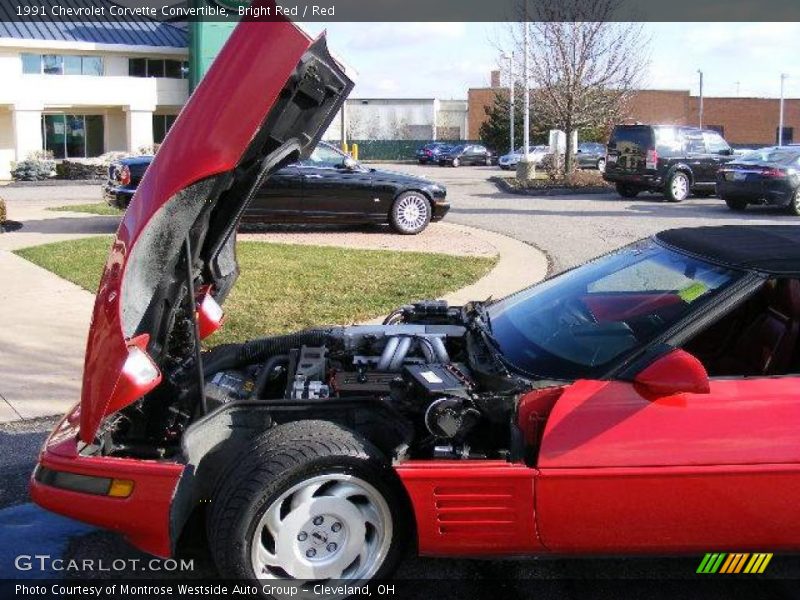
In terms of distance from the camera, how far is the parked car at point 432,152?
52812 millimetres

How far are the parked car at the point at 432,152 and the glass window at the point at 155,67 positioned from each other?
15745 millimetres

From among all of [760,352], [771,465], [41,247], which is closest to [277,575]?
[771,465]

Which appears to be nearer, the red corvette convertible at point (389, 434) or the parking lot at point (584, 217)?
the red corvette convertible at point (389, 434)

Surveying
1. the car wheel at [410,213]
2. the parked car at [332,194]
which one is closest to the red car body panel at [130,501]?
the parked car at [332,194]

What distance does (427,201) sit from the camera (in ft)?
49.2

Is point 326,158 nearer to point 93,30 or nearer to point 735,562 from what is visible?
point 735,562

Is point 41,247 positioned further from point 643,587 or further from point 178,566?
point 643,587

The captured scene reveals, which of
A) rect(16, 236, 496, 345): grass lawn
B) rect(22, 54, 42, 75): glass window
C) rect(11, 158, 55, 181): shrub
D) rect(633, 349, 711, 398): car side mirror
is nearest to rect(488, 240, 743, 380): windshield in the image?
rect(633, 349, 711, 398): car side mirror

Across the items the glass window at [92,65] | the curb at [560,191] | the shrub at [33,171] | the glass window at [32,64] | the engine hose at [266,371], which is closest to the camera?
the engine hose at [266,371]

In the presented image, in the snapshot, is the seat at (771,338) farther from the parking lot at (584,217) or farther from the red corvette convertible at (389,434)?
the parking lot at (584,217)

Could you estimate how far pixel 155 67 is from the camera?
45562 mm

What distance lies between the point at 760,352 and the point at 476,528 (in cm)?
148

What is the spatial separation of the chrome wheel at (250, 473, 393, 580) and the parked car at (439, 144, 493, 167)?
4922 cm

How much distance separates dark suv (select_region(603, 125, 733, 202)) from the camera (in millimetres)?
21984
